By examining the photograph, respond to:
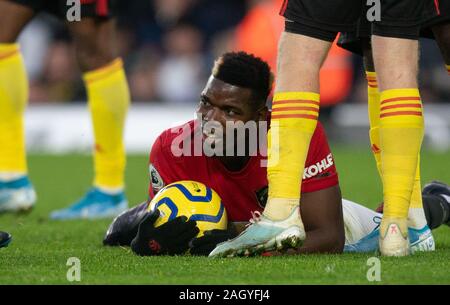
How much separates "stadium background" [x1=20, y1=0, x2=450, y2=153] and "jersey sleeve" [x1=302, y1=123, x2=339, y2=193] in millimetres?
7992

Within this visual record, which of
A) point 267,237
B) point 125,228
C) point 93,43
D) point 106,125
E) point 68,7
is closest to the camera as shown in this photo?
point 267,237

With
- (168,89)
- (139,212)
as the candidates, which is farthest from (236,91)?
(168,89)

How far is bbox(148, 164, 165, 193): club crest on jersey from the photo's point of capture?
182 inches

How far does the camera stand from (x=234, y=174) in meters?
4.46

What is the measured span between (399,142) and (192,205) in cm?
87

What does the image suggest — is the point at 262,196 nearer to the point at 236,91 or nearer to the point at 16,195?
the point at 236,91

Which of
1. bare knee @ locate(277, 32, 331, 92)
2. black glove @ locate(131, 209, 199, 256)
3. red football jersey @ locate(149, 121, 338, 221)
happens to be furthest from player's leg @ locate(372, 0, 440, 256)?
black glove @ locate(131, 209, 199, 256)

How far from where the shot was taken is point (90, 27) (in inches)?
239

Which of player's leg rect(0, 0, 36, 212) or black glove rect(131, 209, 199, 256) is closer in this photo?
black glove rect(131, 209, 199, 256)

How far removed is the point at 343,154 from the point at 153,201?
7569 mm

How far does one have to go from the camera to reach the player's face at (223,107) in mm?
4316

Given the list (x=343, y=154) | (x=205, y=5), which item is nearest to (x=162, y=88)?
(x=205, y=5)

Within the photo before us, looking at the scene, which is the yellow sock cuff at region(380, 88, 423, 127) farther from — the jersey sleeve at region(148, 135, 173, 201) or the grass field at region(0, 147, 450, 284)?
the jersey sleeve at region(148, 135, 173, 201)

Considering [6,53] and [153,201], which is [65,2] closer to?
[6,53]
